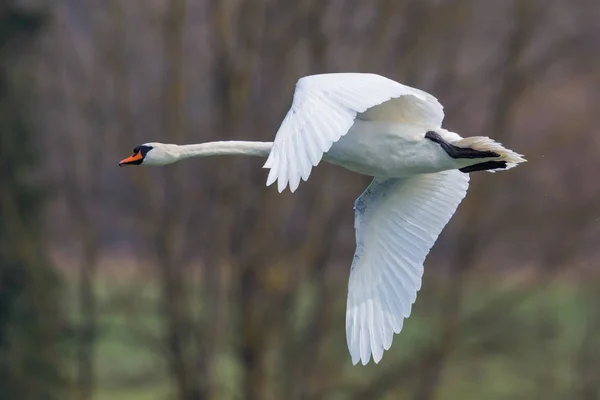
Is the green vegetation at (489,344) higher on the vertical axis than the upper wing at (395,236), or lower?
lower

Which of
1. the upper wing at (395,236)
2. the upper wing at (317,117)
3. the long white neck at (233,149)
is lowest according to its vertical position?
the upper wing at (395,236)

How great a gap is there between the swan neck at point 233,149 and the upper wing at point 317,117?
3.85ft

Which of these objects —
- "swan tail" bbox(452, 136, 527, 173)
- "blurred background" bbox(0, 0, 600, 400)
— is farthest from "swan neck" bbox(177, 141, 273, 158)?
"blurred background" bbox(0, 0, 600, 400)

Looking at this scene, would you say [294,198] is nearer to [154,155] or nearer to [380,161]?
[154,155]

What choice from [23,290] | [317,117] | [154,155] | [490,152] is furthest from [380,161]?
[23,290]

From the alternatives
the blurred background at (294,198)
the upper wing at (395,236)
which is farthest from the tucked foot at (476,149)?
the blurred background at (294,198)

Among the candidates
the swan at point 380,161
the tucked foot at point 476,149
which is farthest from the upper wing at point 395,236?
the tucked foot at point 476,149

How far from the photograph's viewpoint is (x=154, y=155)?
8664 millimetres

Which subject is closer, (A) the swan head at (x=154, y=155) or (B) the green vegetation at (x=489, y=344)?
(A) the swan head at (x=154, y=155)

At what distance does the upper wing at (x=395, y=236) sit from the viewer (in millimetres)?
8312

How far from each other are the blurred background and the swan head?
299 inches

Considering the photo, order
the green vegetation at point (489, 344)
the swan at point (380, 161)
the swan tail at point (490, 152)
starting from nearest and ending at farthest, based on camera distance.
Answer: the swan at point (380, 161), the swan tail at point (490, 152), the green vegetation at point (489, 344)

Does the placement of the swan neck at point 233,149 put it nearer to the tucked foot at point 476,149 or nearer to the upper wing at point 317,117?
the tucked foot at point 476,149

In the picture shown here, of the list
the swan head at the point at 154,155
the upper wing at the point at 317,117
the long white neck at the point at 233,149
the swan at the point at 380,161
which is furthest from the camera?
the swan head at the point at 154,155
